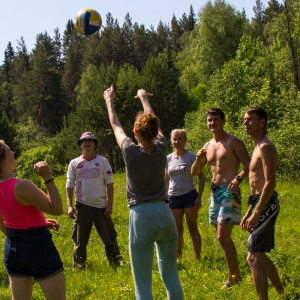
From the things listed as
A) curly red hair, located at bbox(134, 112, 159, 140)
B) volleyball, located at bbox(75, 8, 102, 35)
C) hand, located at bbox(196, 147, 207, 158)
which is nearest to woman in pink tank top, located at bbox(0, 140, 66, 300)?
curly red hair, located at bbox(134, 112, 159, 140)

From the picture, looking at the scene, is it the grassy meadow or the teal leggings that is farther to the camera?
the grassy meadow

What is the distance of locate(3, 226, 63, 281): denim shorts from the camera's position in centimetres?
381

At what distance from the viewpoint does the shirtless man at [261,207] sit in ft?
14.6

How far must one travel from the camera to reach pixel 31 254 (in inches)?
150

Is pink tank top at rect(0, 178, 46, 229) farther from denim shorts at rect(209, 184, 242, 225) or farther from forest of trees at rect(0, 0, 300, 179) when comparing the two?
forest of trees at rect(0, 0, 300, 179)

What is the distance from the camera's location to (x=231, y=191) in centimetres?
540

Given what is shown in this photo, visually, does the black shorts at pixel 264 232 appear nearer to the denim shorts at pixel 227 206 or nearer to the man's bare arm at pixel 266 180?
the man's bare arm at pixel 266 180

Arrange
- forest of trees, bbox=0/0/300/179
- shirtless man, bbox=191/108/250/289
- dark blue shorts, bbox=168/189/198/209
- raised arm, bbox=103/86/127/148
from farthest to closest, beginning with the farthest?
forest of trees, bbox=0/0/300/179 → dark blue shorts, bbox=168/189/198/209 → shirtless man, bbox=191/108/250/289 → raised arm, bbox=103/86/127/148

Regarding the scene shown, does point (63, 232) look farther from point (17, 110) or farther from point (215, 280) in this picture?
point (17, 110)

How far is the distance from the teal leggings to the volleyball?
202 inches

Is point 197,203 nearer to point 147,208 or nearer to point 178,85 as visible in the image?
point 147,208

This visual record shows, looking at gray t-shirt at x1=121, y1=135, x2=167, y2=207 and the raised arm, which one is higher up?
the raised arm

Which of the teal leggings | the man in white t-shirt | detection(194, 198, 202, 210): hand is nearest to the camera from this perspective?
the teal leggings

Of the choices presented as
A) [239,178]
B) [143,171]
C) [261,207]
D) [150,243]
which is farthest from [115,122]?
[239,178]
